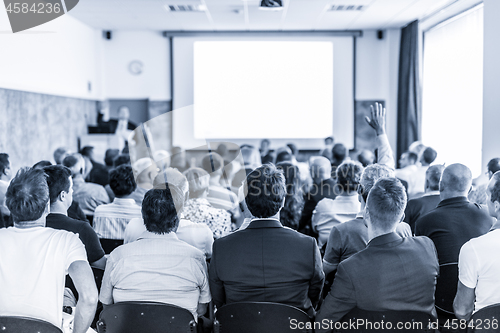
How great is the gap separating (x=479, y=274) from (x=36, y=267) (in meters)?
1.76

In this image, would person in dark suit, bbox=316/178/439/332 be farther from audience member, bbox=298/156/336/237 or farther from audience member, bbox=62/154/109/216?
audience member, bbox=62/154/109/216

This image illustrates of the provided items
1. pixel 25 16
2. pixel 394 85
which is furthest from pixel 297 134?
pixel 25 16

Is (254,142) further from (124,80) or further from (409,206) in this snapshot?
(409,206)

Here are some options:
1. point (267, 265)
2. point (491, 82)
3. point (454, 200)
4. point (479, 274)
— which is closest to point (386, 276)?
point (479, 274)

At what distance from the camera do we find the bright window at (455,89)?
6672 millimetres

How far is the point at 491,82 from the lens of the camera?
5.77 m

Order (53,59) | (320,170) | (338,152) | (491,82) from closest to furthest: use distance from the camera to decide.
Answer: (320,170), (338,152), (491,82), (53,59)

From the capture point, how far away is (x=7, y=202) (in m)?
1.78

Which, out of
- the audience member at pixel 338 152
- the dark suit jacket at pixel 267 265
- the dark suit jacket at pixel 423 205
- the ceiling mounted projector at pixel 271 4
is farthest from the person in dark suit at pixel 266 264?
the ceiling mounted projector at pixel 271 4

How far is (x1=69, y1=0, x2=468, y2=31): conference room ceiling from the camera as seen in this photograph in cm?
717

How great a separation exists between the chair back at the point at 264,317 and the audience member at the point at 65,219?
938 millimetres

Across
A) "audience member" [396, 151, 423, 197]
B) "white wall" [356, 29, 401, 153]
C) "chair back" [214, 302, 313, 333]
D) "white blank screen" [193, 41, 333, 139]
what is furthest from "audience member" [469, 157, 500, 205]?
"white wall" [356, 29, 401, 153]

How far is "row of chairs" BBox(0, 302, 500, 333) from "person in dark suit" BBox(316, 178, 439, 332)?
5 cm

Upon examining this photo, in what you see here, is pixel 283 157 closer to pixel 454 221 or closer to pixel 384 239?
pixel 454 221
